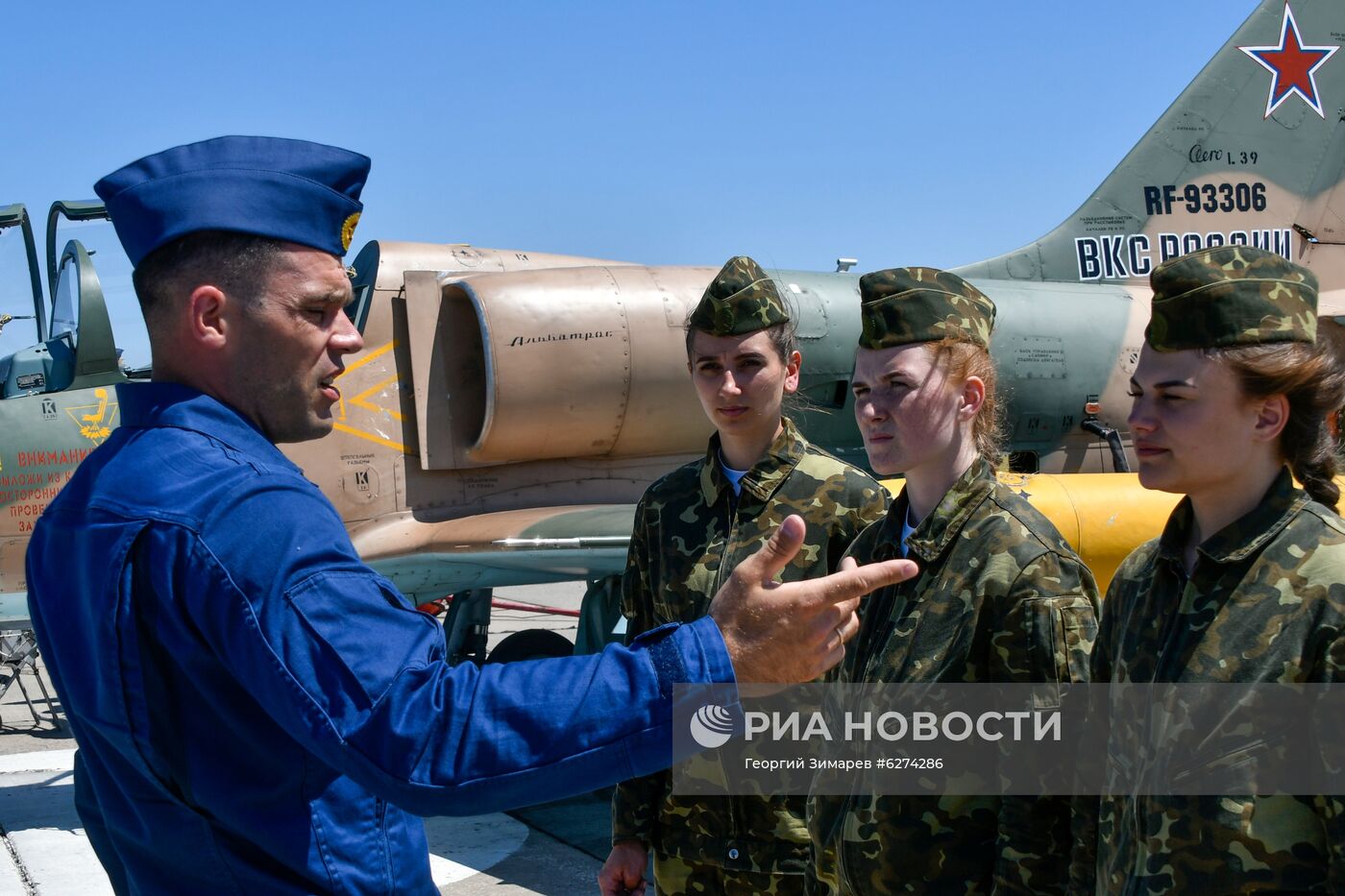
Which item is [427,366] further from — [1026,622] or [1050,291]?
[1026,622]

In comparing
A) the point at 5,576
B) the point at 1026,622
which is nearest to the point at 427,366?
the point at 5,576

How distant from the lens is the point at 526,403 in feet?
20.5

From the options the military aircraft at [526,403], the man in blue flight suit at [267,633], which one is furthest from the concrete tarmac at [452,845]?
the man in blue flight suit at [267,633]

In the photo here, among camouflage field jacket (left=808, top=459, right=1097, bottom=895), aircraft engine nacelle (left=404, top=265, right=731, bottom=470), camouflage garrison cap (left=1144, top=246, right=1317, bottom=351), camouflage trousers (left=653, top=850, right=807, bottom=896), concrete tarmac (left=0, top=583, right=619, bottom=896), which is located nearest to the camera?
camouflage garrison cap (left=1144, top=246, right=1317, bottom=351)

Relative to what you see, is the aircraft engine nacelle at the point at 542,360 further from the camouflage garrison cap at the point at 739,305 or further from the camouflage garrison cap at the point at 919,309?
the camouflage garrison cap at the point at 919,309

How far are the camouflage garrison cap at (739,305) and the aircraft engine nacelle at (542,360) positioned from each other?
3307 mm

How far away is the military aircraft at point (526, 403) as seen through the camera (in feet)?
19.6

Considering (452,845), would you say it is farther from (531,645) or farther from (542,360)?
(542,360)

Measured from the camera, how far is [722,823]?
2639 millimetres

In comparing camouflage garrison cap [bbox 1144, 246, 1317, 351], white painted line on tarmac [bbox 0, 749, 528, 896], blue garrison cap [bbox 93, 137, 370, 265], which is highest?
blue garrison cap [bbox 93, 137, 370, 265]

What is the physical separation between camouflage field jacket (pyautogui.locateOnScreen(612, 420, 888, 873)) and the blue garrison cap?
1454 millimetres

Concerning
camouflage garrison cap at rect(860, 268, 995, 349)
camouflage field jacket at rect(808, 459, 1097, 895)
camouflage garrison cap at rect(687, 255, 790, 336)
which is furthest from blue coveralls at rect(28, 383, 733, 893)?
camouflage garrison cap at rect(687, 255, 790, 336)

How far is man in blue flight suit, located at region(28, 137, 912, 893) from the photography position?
3.97 ft

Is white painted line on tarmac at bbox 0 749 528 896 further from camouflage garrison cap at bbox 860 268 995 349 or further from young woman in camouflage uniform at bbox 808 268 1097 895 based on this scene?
camouflage garrison cap at bbox 860 268 995 349
